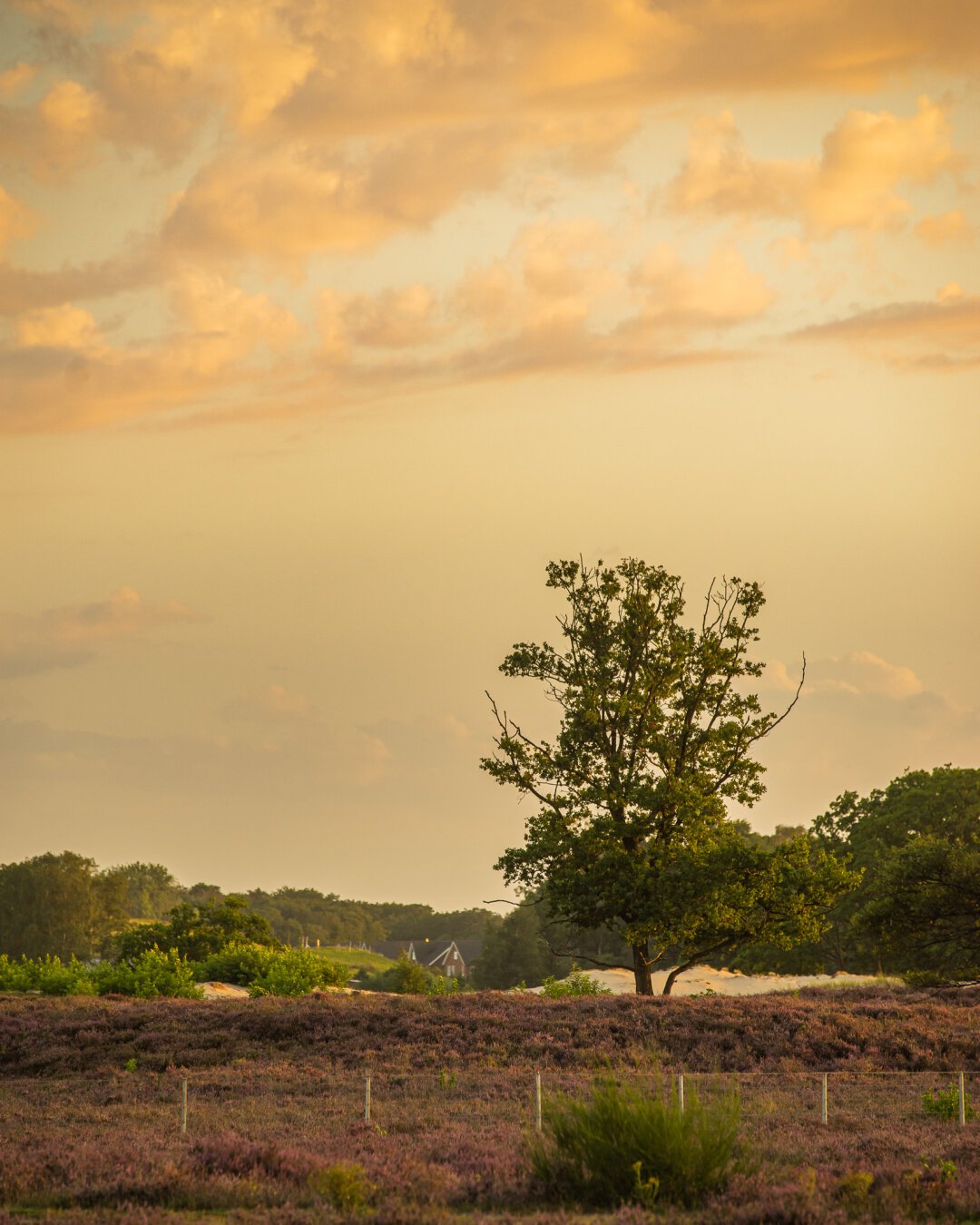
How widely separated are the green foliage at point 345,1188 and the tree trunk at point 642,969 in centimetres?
2384

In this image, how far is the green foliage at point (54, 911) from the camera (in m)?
106

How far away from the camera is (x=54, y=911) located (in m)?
108

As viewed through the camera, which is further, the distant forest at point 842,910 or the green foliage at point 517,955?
the green foliage at point 517,955

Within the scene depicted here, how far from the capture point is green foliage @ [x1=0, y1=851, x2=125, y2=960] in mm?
106500

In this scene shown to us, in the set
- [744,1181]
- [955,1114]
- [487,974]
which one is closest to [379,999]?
[955,1114]

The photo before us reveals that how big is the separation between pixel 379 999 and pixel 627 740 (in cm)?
1053

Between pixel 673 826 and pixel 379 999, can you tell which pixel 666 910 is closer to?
pixel 673 826

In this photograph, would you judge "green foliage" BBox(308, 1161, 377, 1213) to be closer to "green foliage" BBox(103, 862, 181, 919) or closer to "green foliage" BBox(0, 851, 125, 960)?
"green foliage" BBox(0, 851, 125, 960)

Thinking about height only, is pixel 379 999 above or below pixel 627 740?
below

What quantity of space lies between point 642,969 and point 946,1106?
60.2ft

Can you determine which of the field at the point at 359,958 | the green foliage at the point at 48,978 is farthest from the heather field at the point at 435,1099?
the field at the point at 359,958

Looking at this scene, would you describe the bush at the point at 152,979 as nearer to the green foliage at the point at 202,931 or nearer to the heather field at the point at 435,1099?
the heather field at the point at 435,1099

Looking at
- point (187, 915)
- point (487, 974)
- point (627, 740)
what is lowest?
point (487, 974)

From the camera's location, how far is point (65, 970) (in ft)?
136
